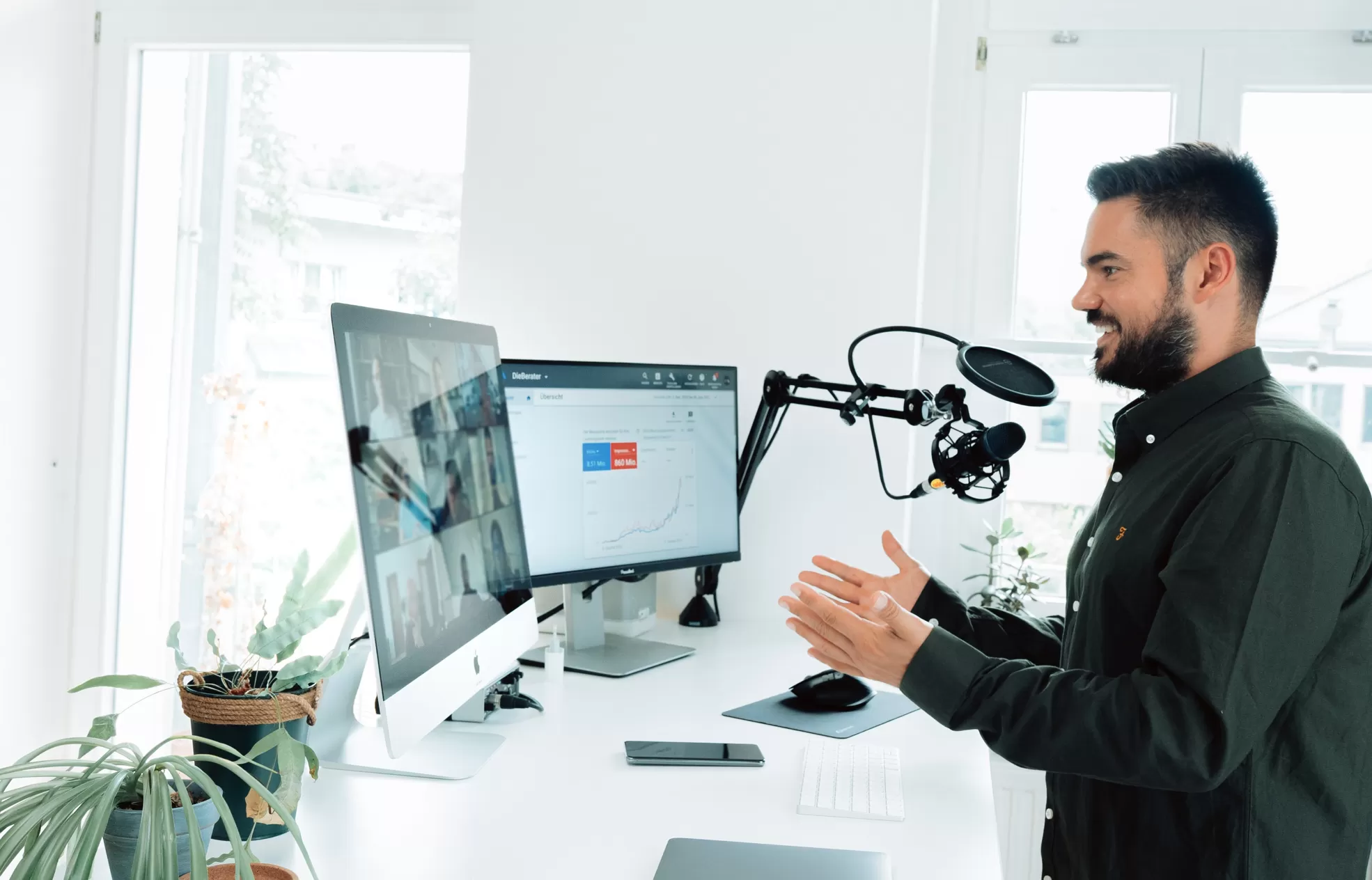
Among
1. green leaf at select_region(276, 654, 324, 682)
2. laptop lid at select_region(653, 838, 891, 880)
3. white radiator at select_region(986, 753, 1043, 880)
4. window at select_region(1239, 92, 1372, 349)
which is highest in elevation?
window at select_region(1239, 92, 1372, 349)

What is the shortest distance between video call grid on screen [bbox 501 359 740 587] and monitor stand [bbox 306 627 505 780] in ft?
1.38

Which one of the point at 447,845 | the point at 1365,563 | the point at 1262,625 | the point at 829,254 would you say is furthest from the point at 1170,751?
the point at 829,254

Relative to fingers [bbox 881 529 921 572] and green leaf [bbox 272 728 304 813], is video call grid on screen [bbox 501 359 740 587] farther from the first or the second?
green leaf [bbox 272 728 304 813]

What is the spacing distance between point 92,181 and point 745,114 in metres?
1.69

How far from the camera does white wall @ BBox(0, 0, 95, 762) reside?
8.43ft

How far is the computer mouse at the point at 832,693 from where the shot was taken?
1.69 m

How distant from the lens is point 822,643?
138 cm

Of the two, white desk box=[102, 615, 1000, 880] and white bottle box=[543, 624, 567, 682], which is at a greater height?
white bottle box=[543, 624, 567, 682]

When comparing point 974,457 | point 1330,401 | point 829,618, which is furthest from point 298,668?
point 1330,401

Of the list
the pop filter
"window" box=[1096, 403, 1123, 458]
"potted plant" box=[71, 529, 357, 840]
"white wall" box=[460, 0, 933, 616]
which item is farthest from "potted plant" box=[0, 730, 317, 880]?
"window" box=[1096, 403, 1123, 458]

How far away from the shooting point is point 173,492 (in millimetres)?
3033

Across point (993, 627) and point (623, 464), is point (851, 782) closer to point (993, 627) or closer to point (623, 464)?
point (993, 627)

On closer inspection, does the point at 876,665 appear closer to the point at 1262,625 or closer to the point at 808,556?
the point at 1262,625

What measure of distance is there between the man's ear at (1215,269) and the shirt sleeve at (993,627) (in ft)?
1.86
